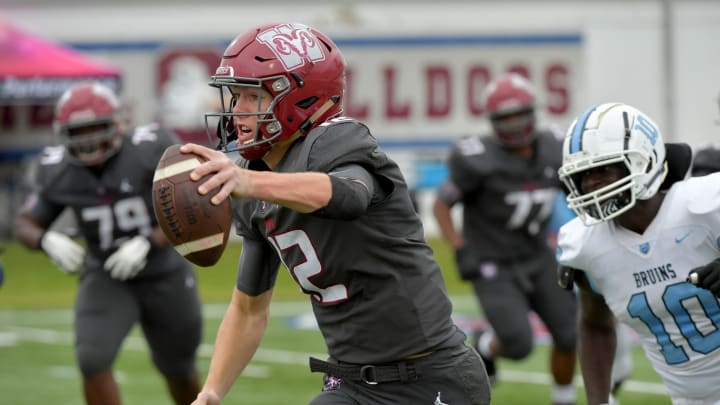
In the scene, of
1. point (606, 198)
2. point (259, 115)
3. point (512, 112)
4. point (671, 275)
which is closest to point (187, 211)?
point (259, 115)

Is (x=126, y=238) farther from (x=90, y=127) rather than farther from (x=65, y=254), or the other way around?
(x=90, y=127)

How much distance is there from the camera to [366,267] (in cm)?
351

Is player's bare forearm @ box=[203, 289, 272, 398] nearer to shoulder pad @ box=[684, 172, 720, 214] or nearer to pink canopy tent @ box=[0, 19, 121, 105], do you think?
shoulder pad @ box=[684, 172, 720, 214]

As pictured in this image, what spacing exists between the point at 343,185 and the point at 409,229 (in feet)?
1.58

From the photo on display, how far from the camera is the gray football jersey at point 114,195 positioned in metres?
6.18

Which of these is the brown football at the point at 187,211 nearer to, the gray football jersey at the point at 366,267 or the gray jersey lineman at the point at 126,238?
the gray football jersey at the point at 366,267

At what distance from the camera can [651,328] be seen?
395 cm

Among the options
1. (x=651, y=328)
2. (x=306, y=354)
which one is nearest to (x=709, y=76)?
(x=306, y=354)

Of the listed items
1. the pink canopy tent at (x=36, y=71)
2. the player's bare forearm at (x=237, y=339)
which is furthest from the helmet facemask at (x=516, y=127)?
the pink canopy tent at (x=36, y=71)

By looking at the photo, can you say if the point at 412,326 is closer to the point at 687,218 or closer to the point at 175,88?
the point at 687,218

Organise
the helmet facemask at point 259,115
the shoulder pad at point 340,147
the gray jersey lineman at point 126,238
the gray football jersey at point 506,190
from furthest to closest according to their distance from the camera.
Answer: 1. the gray football jersey at point 506,190
2. the gray jersey lineman at point 126,238
3. the helmet facemask at point 259,115
4. the shoulder pad at point 340,147

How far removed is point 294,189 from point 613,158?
117 cm

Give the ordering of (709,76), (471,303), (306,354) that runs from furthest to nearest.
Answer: (709,76)
(471,303)
(306,354)

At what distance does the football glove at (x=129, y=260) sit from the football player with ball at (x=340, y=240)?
2.29 m
